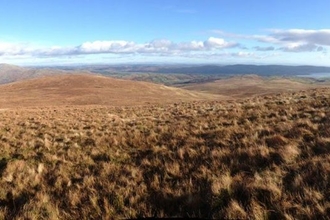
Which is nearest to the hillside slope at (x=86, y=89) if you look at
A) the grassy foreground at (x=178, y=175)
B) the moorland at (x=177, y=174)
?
the moorland at (x=177, y=174)

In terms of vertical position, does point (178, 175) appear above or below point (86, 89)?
above

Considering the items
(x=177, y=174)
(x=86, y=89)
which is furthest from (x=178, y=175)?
(x=86, y=89)

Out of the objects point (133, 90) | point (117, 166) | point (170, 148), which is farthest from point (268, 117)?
point (133, 90)

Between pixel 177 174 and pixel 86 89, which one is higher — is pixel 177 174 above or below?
above

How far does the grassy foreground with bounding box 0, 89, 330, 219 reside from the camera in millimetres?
6039

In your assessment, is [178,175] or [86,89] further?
[86,89]

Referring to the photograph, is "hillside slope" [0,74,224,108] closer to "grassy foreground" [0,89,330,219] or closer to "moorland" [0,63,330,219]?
"moorland" [0,63,330,219]

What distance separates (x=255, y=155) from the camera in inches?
336

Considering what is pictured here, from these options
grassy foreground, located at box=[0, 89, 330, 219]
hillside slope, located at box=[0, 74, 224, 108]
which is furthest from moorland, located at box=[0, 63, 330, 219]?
hillside slope, located at box=[0, 74, 224, 108]

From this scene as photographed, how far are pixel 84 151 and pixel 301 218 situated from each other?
28.5 ft

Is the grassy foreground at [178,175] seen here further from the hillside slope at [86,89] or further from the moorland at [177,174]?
the hillside slope at [86,89]

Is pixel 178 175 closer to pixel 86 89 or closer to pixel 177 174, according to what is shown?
pixel 177 174

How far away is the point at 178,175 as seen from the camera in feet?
26.5

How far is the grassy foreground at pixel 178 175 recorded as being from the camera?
604 centimetres
